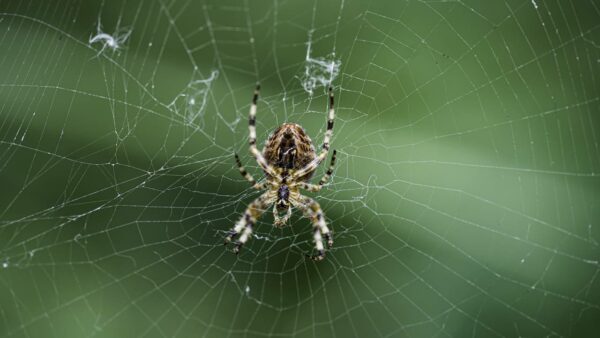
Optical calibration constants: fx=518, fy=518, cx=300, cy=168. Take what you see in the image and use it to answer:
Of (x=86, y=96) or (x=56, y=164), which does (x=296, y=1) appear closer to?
(x=86, y=96)

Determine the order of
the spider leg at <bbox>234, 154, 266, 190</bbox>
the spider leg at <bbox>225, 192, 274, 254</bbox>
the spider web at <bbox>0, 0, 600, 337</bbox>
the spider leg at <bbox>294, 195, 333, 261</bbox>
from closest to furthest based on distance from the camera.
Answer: the spider leg at <bbox>234, 154, 266, 190</bbox> → the spider leg at <bbox>225, 192, 274, 254</bbox> → the spider leg at <bbox>294, 195, 333, 261</bbox> → the spider web at <bbox>0, 0, 600, 337</bbox>

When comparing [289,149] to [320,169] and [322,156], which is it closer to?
[322,156]

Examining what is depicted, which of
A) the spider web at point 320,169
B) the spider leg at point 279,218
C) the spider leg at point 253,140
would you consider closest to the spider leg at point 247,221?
the spider leg at point 279,218

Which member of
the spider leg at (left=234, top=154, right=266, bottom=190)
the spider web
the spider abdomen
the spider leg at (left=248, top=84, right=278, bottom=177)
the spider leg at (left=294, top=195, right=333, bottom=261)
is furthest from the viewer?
the spider web

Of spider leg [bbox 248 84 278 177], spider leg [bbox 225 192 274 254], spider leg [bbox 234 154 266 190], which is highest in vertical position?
spider leg [bbox 248 84 278 177]

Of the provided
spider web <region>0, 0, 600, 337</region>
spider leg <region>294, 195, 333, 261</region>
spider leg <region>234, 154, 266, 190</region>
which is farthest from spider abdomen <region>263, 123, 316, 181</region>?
spider web <region>0, 0, 600, 337</region>

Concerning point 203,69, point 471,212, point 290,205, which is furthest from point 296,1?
point 471,212

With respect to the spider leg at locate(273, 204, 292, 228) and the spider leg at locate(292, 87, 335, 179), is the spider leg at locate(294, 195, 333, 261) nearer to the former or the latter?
the spider leg at locate(273, 204, 292, 228)
